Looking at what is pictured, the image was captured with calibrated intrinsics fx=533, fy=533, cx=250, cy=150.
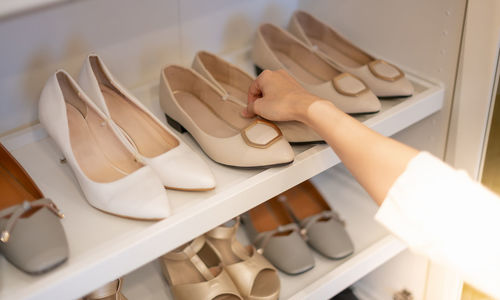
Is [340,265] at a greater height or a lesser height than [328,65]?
lesser

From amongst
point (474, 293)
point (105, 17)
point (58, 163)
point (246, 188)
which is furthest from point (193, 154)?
point (474, 293)

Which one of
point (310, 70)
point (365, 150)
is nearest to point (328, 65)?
point (310, 70)

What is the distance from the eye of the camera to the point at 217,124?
0.97 metres

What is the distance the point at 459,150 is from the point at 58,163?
0.74 metres

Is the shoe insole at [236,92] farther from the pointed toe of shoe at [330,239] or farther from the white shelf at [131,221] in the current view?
the pointed toe of shoe at [330,239]

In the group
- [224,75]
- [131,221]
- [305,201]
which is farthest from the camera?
[305,201]

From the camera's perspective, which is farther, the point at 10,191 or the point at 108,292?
the point at 108,292

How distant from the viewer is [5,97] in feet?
3.06

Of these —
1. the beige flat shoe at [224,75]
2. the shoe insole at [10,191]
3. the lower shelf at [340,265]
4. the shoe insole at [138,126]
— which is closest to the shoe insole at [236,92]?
the beige flat shoe at [224,75]

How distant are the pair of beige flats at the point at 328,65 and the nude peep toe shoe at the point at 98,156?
1.20ft

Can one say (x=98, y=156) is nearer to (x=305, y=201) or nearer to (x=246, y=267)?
(x=246, y=267)

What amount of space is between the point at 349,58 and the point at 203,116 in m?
0.35

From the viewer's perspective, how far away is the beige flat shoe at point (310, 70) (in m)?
0.94

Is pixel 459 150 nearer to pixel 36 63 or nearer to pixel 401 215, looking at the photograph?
pixel 401 215
